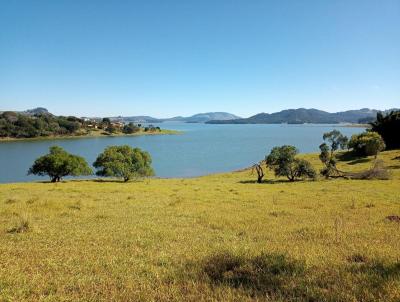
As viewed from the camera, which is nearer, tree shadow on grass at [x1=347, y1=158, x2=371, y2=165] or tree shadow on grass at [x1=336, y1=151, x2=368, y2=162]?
tree shadow on grass at [x1=347, y1=158, x2=371, y2=165]

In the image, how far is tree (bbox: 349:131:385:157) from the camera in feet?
275

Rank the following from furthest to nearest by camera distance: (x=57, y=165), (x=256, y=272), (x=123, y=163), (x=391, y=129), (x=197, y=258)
→ (x=391, y=129) < (x=123, y=163) < (x=57, y=165) < (x=197, y=258) < (x=256, y=272)

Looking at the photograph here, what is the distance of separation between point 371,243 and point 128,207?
47.4 ft

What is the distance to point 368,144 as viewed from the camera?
3334 inches

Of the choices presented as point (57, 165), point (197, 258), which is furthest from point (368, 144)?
point (197, 258)

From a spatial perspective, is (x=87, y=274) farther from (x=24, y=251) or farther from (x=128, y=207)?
(x=128, y=207)

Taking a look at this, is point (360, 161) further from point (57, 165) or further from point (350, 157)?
point (57, 165)

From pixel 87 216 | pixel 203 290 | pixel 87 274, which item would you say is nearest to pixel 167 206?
pixel 87 216

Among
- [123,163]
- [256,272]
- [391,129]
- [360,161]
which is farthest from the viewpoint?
[391,129]

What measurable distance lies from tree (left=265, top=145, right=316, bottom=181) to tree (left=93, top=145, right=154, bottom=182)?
24101 millimetres

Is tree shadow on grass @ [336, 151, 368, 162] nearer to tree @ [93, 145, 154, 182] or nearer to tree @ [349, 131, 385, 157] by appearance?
tree @ [349, 131, 385, 157]

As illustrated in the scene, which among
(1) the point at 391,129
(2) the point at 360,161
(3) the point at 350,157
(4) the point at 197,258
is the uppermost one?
(4) the point at 197,258

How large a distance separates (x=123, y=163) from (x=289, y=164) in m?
29.5

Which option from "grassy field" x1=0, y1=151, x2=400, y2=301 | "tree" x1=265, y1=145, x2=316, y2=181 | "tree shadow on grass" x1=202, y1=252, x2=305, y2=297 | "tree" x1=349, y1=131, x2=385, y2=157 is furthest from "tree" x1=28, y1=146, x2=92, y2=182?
"tree" x1=349, y1=131, x2=385, y2=157
